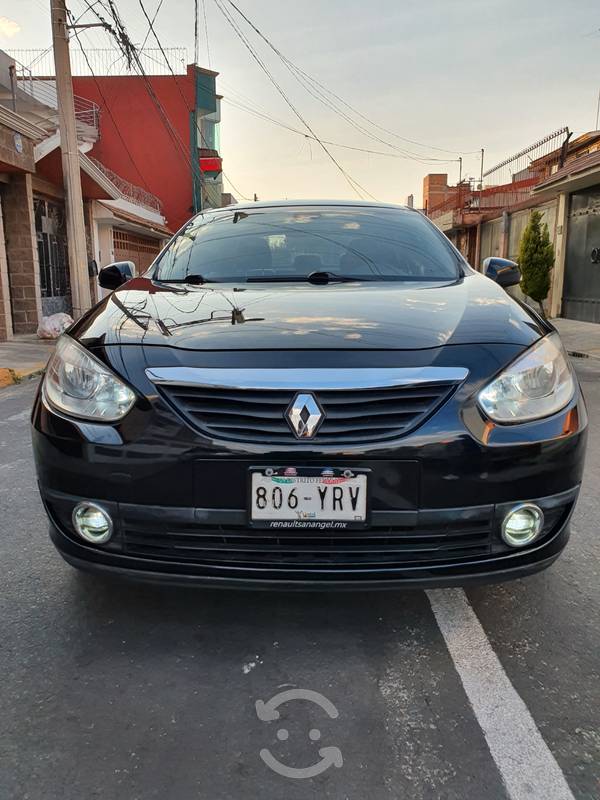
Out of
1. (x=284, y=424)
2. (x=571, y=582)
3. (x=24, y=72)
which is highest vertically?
(x=24, y=72)

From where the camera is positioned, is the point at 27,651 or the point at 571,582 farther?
the point at 571,582

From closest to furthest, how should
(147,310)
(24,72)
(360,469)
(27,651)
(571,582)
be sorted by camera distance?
(360,469) < (27,651) < (147,310) < (571,582) < (24,72)

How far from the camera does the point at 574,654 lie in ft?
6.28

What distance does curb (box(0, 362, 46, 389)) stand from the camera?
23.6ft

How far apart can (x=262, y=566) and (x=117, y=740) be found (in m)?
0.54

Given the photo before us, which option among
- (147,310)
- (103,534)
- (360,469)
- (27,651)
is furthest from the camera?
(147,310)

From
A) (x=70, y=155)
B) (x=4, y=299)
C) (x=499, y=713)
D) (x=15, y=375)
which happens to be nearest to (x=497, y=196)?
(x=70, y=155)

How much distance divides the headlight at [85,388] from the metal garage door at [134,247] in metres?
18.4

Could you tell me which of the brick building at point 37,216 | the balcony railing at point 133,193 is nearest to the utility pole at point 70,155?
the brick building at point 37,216

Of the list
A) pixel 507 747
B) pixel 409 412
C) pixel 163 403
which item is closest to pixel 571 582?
pixel 507 747

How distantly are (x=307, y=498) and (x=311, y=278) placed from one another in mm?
1244

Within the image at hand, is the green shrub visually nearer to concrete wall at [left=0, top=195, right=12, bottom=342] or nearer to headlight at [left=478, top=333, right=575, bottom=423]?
concrete wall at [left=0, top=195, right=12, bottom=342]

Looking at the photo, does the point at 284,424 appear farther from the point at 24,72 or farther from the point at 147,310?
the point at 24,72

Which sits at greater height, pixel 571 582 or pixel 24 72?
pixel 24 72
